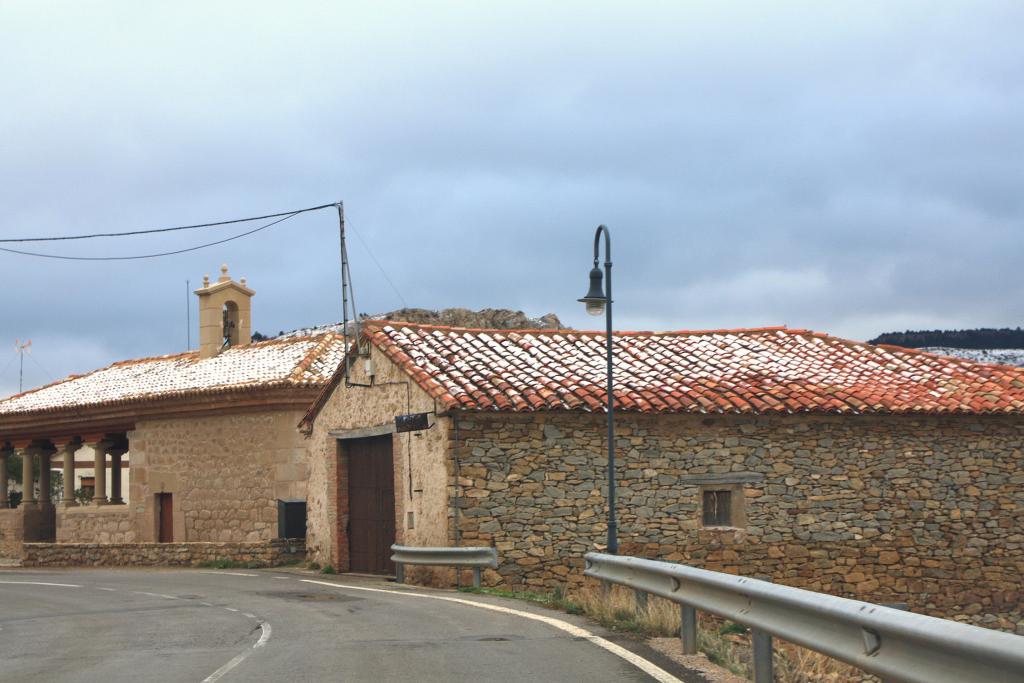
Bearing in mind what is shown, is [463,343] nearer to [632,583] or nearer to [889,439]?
[889,439]

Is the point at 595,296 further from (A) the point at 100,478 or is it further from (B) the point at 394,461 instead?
(A) the point at 100,478

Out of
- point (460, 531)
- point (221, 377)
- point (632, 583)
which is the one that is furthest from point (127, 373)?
point (632, 583)

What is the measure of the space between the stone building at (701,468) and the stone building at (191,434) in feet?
19.3

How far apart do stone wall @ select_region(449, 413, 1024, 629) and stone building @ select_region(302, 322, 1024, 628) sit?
25 mm

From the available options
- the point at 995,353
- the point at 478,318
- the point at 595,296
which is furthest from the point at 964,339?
the point at 595,296

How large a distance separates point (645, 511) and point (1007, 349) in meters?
64.7

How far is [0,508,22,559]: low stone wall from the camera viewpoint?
3562cm

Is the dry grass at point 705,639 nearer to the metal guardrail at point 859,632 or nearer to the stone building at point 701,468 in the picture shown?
the metal guardrail at point 859,632

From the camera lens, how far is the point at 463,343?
22.6m

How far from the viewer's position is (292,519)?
26031mm

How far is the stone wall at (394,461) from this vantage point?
19.5 metres

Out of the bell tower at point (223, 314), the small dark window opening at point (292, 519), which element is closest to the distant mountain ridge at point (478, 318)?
the bell tower at point (223, 314)

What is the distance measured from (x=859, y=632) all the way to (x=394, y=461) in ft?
50.1

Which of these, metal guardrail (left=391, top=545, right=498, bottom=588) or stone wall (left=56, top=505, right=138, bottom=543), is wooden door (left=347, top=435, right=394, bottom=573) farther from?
stone wall (left=56, top=505, right=138, bottom=543)
